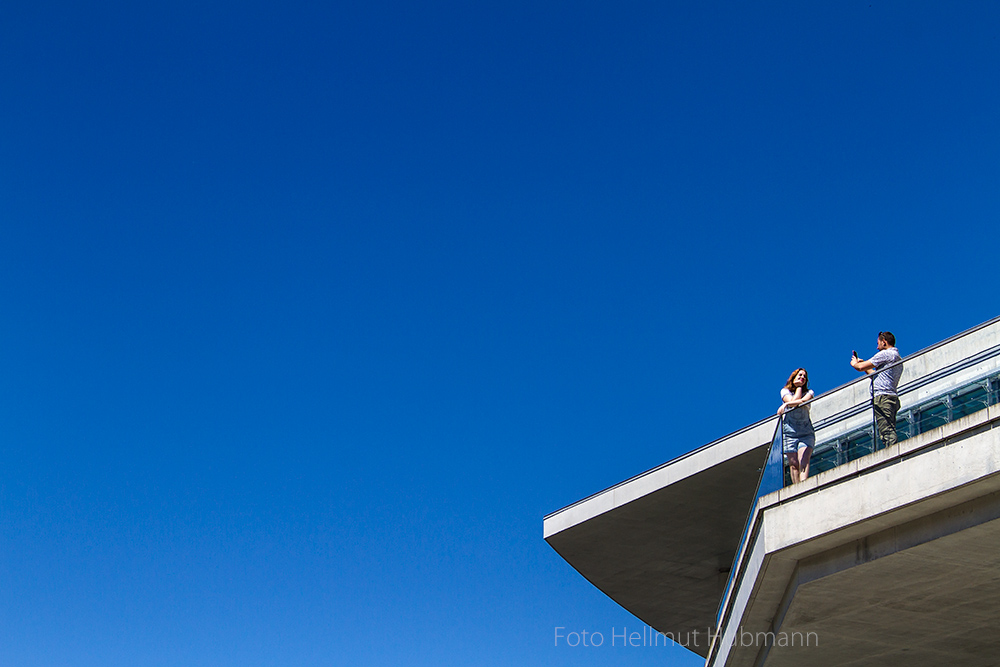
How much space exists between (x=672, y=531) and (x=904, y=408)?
1020 centimetres

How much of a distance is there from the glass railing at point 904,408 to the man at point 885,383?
0.20 feet

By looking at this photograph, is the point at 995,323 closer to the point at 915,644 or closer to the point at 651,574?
the point at 915,644

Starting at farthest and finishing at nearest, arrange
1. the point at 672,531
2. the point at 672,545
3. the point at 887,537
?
1. the point at 672,545
2. the point at 672,531
3. the point at 887,537

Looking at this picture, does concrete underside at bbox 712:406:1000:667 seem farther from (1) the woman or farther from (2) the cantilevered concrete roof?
(2) the cantilevered concrete roof

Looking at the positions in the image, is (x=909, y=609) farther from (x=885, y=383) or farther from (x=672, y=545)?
(x=672, y=545)

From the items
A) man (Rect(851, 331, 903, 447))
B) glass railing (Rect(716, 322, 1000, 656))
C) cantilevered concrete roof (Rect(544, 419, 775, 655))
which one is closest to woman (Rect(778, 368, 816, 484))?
glass railing (Rect(716, 322, 1000, 656))

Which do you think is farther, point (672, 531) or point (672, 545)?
point (672, 545)

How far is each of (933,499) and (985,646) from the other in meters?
3.86

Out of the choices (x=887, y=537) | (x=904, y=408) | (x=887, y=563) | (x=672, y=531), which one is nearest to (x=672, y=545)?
(x=672, y=531)

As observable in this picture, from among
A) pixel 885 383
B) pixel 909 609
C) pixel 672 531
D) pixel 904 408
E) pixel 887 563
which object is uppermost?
pixel 672 531

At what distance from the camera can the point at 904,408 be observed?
10477 millimetres

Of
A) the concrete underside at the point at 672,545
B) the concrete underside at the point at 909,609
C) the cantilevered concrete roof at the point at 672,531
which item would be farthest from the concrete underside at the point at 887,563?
the concrete underside at the point at 672,545

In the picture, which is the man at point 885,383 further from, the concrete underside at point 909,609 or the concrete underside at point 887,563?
the concrete underside at point 909,609

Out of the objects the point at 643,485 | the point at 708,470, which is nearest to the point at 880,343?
the point at 708,470
